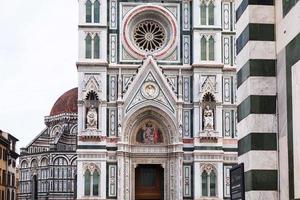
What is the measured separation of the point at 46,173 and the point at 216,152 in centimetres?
3398

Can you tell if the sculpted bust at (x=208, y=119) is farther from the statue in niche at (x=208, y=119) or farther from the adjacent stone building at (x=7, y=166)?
the adjacent stone building at (x=7, y=166)

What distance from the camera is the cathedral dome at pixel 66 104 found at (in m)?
72.4

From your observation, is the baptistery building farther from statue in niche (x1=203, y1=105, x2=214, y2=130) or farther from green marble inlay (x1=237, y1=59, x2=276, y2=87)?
green marble inlay (x1=237, y1=59, x2=276, y2=87)

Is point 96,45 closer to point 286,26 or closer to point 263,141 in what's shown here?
point 263,141

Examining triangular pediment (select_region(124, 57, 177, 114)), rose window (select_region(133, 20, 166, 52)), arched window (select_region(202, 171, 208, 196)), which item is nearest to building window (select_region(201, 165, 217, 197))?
arched window (select_region(202, 171, 208, 196))

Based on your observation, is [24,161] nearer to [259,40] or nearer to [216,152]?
[216,152]

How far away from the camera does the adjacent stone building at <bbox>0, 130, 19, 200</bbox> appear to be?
54.0 meters

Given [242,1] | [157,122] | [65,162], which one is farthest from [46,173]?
[242,1]

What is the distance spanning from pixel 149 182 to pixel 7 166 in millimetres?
20348

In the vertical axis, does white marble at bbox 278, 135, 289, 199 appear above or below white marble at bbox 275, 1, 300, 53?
below

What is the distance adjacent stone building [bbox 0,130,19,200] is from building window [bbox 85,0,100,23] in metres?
17.7

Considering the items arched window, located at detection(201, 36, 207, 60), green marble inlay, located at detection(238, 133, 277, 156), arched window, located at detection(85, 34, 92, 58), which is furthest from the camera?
arched window, located at detection(201, 36, 207, 60)

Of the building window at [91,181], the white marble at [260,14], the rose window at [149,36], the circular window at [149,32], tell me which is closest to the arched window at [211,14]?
the circular window at [149,32]

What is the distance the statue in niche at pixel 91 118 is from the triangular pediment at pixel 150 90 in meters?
1.65
